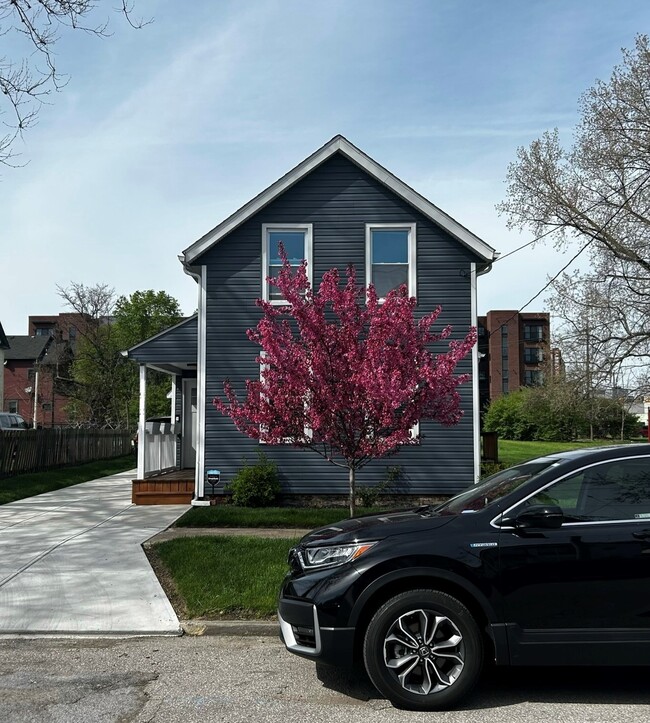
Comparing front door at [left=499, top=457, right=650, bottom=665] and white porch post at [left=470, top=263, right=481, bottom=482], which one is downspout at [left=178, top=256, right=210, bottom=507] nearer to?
white porch post at [left=470, top=263, right=481, bottom=482]

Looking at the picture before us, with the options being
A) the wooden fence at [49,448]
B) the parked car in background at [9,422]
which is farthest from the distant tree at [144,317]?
the wooden fence at [49,448]

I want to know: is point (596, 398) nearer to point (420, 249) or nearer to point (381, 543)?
point (420, 249)

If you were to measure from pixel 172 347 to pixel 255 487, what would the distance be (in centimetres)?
346

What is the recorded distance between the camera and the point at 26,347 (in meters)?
68.3

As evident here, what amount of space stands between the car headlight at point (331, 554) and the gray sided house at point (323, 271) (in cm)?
942

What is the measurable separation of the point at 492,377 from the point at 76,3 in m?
84.6

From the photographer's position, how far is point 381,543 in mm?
5008

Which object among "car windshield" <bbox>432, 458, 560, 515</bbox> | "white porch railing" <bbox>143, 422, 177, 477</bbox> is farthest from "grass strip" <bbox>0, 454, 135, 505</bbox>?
"car windshield" <bbox>432, 458, 560, 515</bbox>

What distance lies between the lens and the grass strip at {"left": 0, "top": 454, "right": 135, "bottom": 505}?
16.7 metres

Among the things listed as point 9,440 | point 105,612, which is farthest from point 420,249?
point 9,440

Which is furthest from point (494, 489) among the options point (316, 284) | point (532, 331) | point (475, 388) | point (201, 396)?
point (532, 331)

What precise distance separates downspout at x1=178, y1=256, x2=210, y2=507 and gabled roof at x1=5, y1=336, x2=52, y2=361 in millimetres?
54955

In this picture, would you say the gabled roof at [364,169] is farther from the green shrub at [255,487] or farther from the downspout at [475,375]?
the green shrub at [255,487]

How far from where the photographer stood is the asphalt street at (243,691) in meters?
4.75
